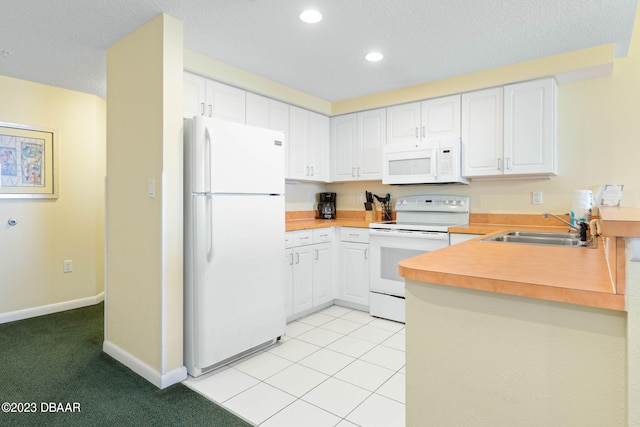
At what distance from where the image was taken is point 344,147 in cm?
420

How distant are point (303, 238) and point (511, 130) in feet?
6.74

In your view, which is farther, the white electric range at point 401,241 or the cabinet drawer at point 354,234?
the cabinet drawer at point 354,234

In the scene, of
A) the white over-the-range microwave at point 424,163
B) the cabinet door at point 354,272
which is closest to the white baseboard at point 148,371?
the cabinet door at point 354,272

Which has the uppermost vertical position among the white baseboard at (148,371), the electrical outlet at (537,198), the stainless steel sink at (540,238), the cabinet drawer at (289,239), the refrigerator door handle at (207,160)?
the refrigerator door handle at (207,160)

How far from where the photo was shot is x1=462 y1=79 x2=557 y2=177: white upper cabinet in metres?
2.96

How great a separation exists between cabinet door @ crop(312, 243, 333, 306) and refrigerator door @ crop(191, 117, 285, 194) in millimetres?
1062

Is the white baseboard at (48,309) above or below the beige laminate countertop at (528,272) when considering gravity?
below

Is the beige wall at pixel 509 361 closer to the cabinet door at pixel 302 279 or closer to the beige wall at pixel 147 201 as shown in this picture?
the beige wall at pixel 147 201

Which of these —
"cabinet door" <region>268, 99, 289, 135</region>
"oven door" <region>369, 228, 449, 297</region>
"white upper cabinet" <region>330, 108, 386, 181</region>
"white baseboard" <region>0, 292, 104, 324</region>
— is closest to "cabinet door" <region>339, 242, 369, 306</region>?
"oven door" <region>369, 228, 449, 297</region>

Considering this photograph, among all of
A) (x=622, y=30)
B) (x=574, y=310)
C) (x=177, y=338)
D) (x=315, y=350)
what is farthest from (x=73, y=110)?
(x=622, y=30)

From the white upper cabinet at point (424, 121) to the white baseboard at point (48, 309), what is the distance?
3587 millimetres

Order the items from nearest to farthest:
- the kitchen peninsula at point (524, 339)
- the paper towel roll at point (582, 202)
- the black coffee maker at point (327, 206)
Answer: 1. the kitchen peninsula at point (524, 339)
2. the paper towel roll at point (582, 202)
3. the black coffee maker at point (327, 206)

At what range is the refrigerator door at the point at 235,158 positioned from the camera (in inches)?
89.9

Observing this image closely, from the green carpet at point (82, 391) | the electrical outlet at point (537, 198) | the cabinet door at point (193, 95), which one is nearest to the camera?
the green carpet at point (82, 391)
